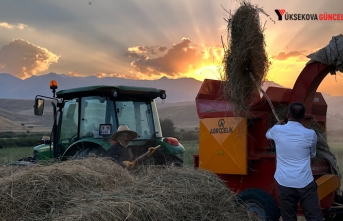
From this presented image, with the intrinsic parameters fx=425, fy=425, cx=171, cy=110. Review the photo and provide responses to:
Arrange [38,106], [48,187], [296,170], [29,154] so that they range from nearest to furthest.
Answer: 1. [48,187]
2. [296,170]
3. [38,106]
4. [29,154]

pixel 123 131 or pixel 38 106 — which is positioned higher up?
pixel 38 106

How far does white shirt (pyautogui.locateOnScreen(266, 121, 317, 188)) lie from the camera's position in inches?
175

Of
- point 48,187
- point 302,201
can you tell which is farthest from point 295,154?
point 48,187

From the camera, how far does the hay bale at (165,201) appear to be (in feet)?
11.8

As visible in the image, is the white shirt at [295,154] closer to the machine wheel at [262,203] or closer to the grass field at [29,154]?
the machine wheel at [262,203]

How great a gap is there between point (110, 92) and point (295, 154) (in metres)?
3.56

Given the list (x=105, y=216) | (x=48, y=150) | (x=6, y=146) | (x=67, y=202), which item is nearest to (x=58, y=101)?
(x=48, y=150)

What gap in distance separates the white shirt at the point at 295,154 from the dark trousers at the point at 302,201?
6cm

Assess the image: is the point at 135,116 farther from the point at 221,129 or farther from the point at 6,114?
the point at 6,114

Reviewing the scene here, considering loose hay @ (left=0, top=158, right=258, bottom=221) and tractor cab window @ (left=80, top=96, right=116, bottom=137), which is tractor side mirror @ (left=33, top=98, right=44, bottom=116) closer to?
tractor cab window @ (left=80, top=96, right=116, bottom=137)

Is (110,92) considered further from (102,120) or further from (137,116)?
(137,116)

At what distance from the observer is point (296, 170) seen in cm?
446
